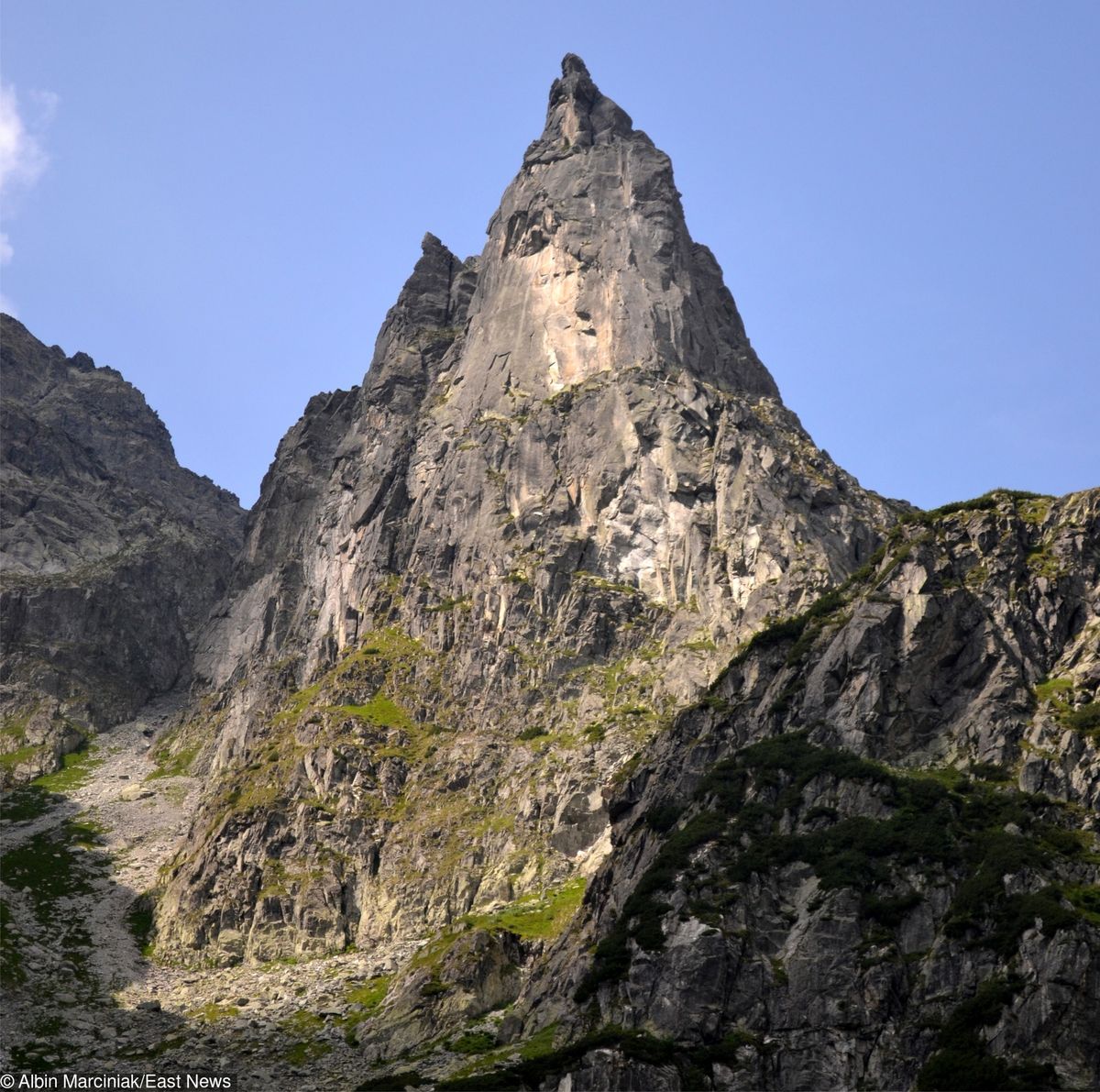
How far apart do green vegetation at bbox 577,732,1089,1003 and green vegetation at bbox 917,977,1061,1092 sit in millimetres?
4429

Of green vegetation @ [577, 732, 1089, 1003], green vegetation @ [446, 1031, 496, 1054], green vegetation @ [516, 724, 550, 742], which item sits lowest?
green vegetation @ [446, 1031, 496, 1054]

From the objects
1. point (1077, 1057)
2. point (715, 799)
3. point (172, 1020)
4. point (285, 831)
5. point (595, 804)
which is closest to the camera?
point (1077, 1057)

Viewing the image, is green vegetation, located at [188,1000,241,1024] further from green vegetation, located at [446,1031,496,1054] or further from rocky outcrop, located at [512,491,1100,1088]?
rocky outcrop, located at [512,491,1100,1088]

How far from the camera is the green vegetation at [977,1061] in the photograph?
84875mm

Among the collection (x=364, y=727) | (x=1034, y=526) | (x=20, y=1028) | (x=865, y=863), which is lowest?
(x=20, y=1028)

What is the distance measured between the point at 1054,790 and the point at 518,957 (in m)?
52.7

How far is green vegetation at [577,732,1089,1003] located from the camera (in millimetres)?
101000

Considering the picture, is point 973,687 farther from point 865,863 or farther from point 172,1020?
point 172,1020

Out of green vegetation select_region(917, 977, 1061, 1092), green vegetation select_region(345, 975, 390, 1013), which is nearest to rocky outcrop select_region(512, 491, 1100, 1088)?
green vegetation select_region(917, 977, 1061, 1092)

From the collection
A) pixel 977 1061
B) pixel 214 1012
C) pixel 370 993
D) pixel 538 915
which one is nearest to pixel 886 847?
pixel 977 1061

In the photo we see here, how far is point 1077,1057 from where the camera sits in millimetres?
86562

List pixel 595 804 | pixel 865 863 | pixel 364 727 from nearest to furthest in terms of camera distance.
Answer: pixel 865 863, pixel 595 804, pixel 364 727

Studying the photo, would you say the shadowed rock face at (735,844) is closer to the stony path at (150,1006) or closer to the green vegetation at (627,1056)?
the green vegetation at (627,1056)

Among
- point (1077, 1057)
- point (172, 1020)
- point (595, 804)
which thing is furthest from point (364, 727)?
point (1077, 1057)
